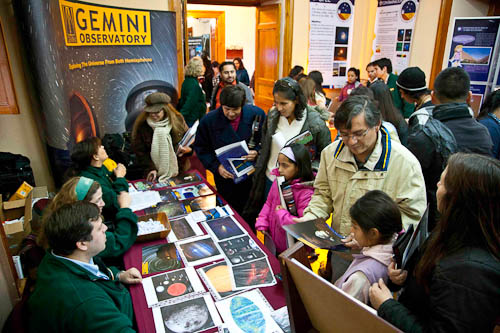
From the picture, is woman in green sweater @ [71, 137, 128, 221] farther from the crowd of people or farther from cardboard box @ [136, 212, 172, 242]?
cardboard box @ [136, 212, 172, 242]

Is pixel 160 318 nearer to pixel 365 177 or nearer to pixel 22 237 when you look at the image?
pixel 365 177

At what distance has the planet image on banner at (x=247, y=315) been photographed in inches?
52.4

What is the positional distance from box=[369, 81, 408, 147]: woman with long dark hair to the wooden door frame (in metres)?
7.41

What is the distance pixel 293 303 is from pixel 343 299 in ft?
0.88

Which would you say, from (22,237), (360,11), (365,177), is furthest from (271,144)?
(360,11)

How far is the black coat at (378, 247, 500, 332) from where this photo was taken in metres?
0.80

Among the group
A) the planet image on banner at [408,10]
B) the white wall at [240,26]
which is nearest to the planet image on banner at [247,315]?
the planet image on banner at [408,10]

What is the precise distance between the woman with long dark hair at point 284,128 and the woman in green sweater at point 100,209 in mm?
1011

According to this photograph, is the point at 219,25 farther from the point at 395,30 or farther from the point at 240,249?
the point at 240,249

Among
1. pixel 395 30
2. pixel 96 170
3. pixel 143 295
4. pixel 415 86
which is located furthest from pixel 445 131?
pixel 395 30

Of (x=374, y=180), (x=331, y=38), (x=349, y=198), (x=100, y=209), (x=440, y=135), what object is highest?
(x=331, y=38)

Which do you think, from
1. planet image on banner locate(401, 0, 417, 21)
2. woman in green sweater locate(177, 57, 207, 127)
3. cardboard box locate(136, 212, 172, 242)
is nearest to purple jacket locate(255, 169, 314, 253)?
cardboard box locate(136, 212, 172, 242)

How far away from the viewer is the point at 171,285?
157 cm

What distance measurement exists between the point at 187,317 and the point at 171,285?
222 mm
